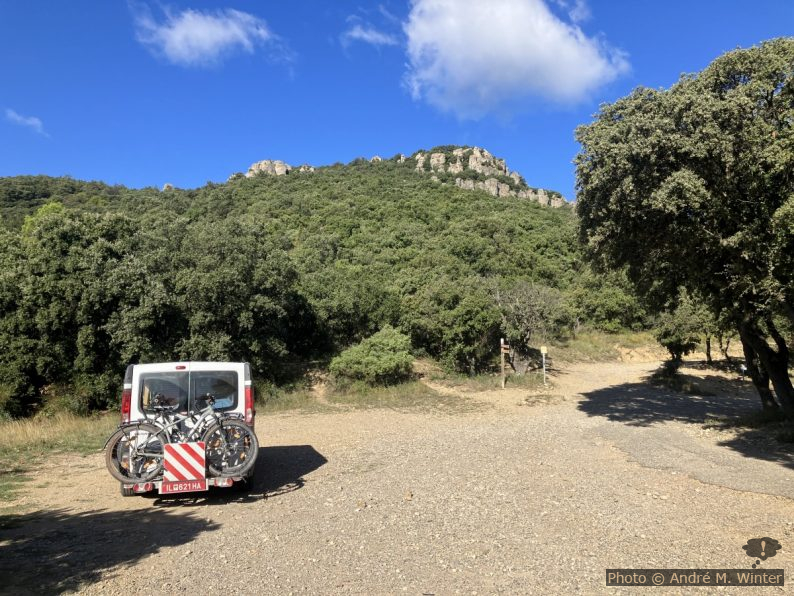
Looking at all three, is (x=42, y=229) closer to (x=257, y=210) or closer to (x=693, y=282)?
(x=693, y=282)

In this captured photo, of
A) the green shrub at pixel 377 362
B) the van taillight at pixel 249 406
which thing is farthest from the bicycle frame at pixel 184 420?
the green shrub at pixel 377 362

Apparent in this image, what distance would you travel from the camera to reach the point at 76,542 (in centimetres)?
566

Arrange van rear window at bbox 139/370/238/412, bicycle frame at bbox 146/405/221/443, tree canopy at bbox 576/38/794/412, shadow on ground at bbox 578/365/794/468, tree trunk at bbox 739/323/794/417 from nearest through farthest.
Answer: bicycle frame at bbox 146/405/221/443, van rear window at bbox 139/370/238/412, tree canopy at bbox 576/38/794/412, shadow on ground at bbox 578/365/794/468, tree trunk at bbox 739/323/794/417

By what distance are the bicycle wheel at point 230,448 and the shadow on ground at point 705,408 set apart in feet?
28.0

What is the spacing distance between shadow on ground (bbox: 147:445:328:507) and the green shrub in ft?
29.1

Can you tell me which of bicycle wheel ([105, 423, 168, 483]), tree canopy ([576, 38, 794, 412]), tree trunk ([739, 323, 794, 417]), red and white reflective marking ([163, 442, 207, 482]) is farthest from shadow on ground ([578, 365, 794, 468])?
bicycle wheel ([105, 423, 168, 483])

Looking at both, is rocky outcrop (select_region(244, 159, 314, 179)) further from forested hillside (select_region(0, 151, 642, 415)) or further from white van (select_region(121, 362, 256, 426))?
white van (select_region(121, 362, 256, 426))

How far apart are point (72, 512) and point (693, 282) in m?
13.5

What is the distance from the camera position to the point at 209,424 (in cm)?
752

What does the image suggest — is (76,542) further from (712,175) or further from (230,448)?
Result: (712,175)

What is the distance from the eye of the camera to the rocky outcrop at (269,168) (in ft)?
296

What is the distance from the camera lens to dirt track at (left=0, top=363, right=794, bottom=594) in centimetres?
470

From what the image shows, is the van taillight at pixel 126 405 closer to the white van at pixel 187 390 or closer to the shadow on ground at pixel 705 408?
the white van at pixel 187 390

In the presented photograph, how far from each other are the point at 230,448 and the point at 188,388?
1.17 m
